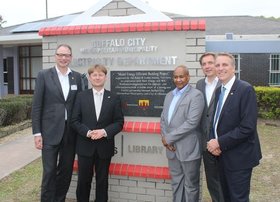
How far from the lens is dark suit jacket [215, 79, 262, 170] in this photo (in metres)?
3.32

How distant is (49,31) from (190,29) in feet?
6.18

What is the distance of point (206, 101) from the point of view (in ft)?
13.0

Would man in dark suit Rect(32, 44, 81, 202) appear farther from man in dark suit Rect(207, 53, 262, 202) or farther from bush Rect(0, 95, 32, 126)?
bush Rect(0, 95, 32, 126)

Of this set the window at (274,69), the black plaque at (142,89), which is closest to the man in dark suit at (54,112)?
the black plaque at (142,89)

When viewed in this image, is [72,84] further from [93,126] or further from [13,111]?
[13,111]

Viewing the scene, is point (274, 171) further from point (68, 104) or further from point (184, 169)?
point (68, 104)

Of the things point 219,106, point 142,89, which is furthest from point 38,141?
point 219,106

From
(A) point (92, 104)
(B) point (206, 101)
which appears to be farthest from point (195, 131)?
(A) point (92, 104)

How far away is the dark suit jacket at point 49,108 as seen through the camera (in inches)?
166

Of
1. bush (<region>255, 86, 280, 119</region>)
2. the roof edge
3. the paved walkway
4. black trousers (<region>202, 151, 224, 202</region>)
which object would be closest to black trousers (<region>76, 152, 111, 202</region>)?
black trousers (<region>202, 151, 224, 202</region>)

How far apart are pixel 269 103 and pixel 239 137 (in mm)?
9367

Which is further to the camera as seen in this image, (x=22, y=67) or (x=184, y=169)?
(x=22, y=67)

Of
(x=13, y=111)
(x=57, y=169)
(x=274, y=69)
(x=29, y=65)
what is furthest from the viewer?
(x=29, y=65)

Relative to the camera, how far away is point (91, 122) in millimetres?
4172
